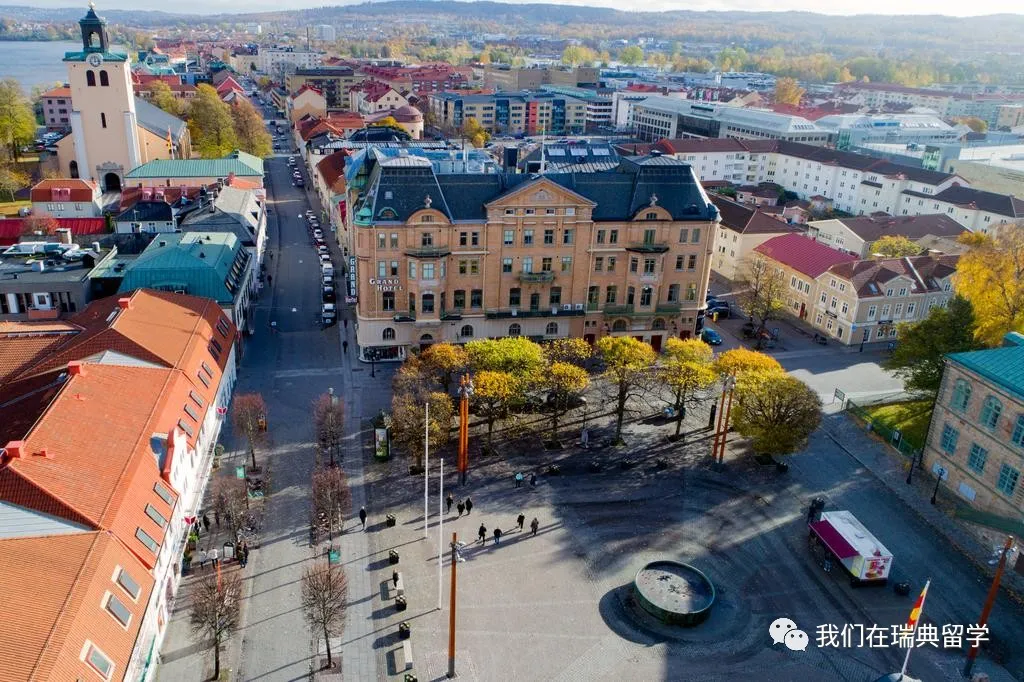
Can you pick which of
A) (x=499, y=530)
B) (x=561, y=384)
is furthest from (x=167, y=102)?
(x=499, y=530)

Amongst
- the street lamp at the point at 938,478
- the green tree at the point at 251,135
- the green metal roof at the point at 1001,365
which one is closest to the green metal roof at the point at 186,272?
the street lamp at the point at 938,478

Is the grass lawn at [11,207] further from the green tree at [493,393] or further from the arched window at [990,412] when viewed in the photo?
the arched window at [990,412]

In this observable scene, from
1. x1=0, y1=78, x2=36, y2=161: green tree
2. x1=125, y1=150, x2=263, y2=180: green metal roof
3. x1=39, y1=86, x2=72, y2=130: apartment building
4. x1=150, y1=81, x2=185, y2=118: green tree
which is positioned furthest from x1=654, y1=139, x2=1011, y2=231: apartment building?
x1=39, y1=86, x2=72, y2=130: apartment building

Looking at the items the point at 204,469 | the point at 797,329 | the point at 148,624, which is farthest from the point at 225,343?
the point at 797,329

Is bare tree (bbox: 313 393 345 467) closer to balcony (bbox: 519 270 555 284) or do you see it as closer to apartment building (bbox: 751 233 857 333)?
balcony (bbox: 519 270 555 284)

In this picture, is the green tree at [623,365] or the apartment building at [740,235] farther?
the apartment building at [740,235]

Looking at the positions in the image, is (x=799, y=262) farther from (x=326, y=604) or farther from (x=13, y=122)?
(x=13, y=122)

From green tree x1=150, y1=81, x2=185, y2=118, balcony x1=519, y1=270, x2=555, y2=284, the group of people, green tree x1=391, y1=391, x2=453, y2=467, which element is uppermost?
green tree x1=150, y1=81, x2=185, y2=118
